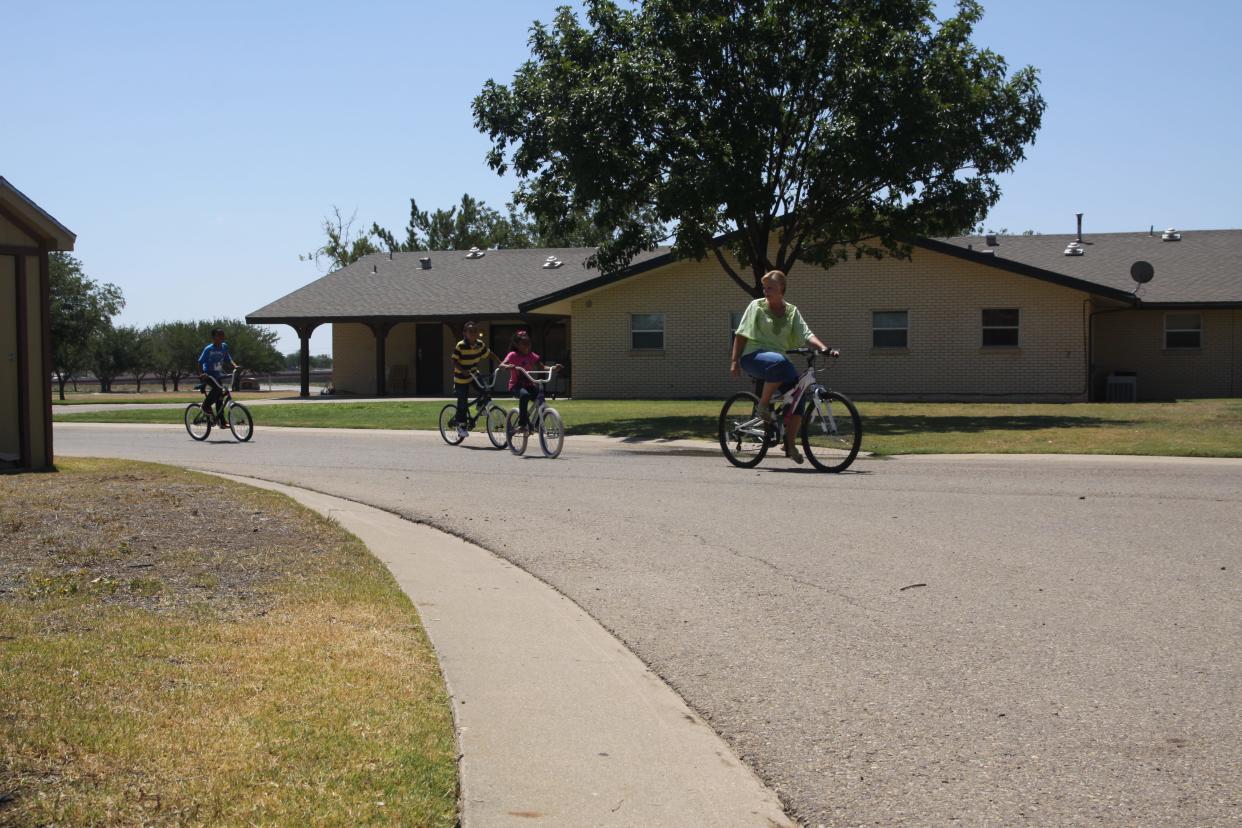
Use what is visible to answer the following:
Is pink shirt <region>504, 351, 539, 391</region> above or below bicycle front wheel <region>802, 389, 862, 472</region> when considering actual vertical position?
above

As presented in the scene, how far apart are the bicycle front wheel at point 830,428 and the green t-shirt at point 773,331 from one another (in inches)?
24.5

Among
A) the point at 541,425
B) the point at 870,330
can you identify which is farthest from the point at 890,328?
the point at 541,425

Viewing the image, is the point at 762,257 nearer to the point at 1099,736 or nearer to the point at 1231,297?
the point at 1231,297

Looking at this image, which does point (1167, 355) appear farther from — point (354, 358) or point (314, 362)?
point (314, 362)

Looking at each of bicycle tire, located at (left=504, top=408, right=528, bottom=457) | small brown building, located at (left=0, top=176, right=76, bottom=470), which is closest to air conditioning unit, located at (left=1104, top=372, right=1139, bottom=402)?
bicycle tire, located at (left=504, top=408, right=528, bottom=457)

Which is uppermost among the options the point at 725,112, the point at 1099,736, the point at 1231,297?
the point at 725,112

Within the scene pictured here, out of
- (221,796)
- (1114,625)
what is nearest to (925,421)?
(1114,625)

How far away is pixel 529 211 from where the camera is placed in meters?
24.3

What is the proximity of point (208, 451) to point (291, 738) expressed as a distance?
572 inches

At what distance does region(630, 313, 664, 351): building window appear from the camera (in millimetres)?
34625

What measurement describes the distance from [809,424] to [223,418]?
37.0ft

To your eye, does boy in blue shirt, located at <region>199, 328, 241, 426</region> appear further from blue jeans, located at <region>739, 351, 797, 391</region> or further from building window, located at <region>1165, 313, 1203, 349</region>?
building window, located at <region>1165, 313, 1203, 349</region>

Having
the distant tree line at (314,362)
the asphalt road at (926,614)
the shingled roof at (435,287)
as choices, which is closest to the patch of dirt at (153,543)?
the asphalt road at (926,614)

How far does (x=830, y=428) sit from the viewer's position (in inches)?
533
